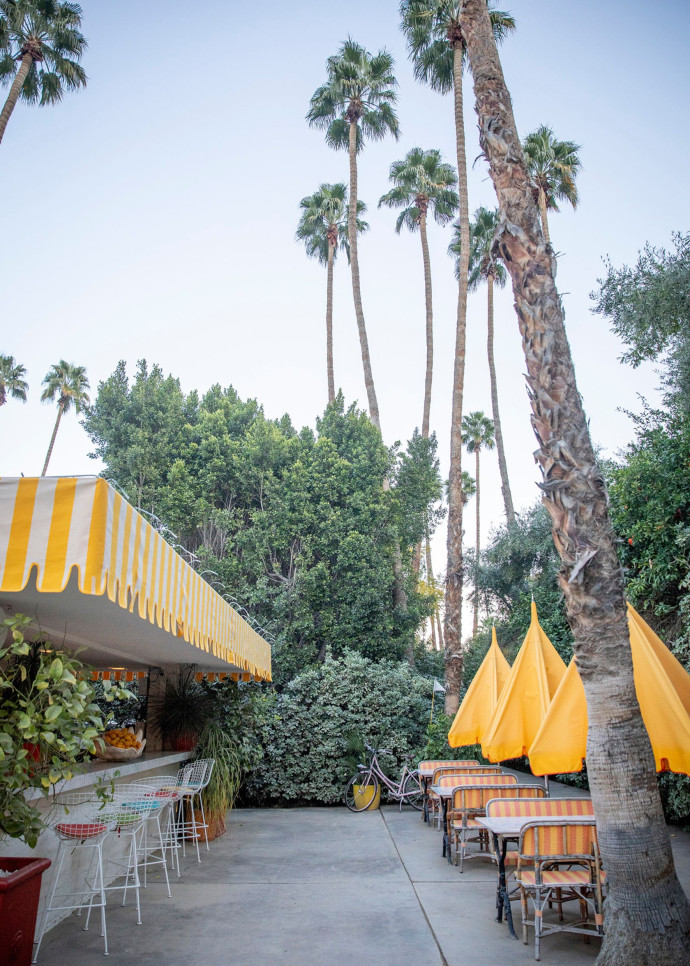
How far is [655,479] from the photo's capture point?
10070 millimetres

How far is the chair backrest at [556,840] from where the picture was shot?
15.9 feet

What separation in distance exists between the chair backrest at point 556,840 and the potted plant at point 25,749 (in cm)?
344

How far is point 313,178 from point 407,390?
34.2 ft

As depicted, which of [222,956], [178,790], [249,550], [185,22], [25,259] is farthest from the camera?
[249,550]

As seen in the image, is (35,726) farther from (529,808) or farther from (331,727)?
(331,727)

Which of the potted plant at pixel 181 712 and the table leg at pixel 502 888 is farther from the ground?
the potted plant at pixel 181 712

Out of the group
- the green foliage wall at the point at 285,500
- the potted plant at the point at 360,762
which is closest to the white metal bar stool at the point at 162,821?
the potted plant at the point at 360,762

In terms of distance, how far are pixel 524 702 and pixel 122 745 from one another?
5110 mm

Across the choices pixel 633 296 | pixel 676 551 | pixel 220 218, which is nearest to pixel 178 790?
pixel 676 551

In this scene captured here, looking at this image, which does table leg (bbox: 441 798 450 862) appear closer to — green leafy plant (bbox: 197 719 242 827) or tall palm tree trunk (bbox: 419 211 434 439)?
green leafy plant (bbox: 197 719 242 827)

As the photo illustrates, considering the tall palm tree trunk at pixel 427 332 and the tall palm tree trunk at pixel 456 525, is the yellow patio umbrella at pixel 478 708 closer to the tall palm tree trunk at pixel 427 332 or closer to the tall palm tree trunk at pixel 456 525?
the tall palm tree trunk at pixel 456 525

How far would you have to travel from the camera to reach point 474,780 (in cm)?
852

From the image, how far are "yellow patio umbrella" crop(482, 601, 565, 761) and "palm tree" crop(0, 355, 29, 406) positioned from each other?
28.5 meters

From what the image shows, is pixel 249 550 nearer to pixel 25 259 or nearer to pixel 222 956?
pixel 25 259
